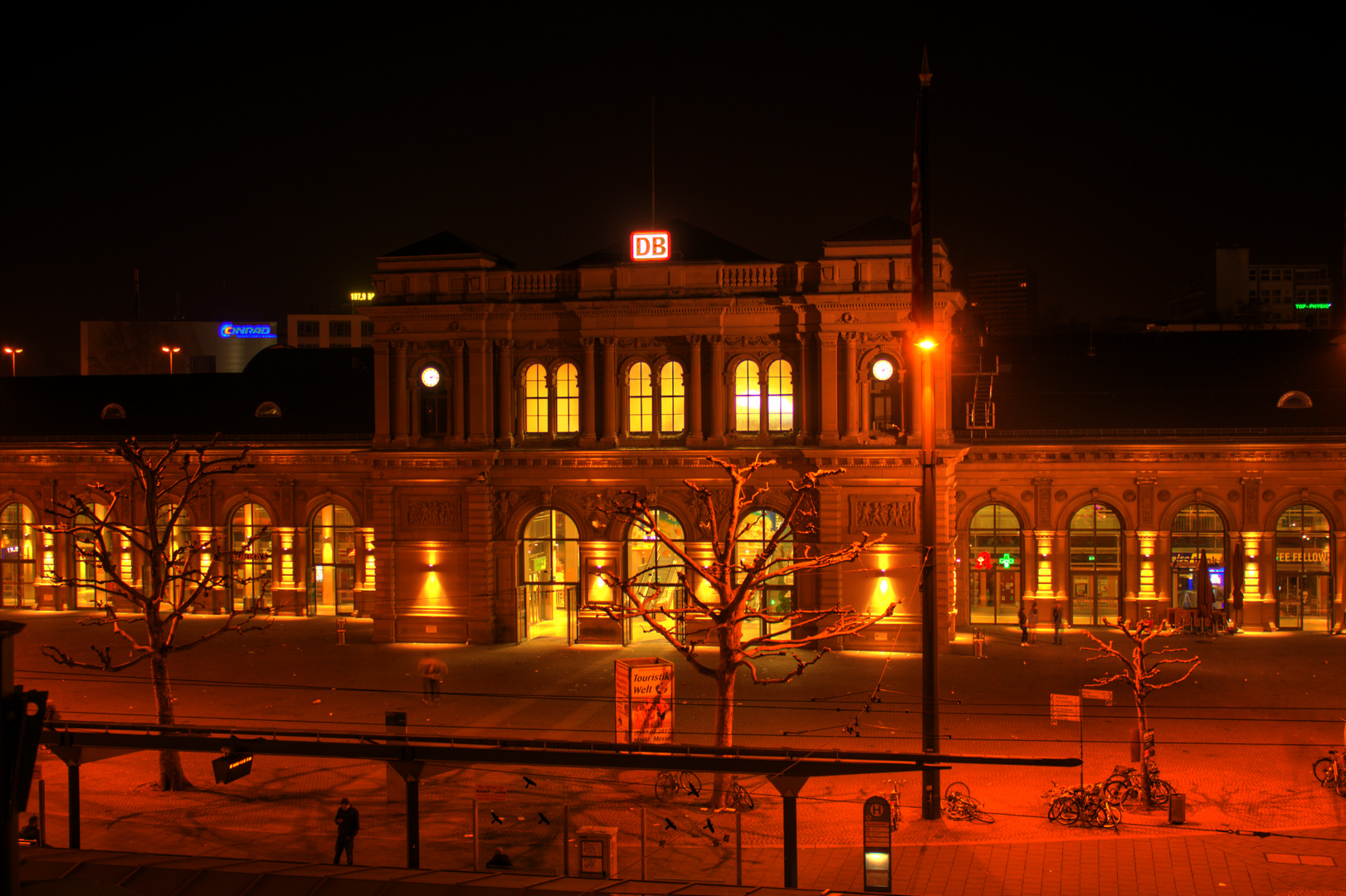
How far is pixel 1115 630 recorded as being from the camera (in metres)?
44.8

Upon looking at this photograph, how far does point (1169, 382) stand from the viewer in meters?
48.4

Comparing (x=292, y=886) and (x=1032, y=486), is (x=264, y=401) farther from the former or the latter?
(x=292, y=886)

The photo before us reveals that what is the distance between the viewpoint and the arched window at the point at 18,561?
52562 millimetres

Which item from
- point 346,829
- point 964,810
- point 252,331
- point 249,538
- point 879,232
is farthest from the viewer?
point 252,331

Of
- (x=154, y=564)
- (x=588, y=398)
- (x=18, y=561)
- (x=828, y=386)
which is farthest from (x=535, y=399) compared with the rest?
(x=18, y=561)

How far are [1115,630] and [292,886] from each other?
38816mm

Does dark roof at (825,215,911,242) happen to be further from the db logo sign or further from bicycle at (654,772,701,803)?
bicycle at (654,772,701,803)

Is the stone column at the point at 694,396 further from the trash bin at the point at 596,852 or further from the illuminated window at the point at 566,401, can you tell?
the trash bin at the point at 596,852

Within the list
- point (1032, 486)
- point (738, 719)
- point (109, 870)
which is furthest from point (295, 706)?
point (1032, 486)

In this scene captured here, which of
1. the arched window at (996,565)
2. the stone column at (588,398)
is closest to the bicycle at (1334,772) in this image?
the arched window at (996,565)

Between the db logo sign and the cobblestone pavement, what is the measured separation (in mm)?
14440

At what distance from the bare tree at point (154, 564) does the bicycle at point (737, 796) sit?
11679mm

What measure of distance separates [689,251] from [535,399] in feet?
27.7

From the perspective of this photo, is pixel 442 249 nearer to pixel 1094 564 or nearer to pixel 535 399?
pixel 535 399
